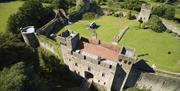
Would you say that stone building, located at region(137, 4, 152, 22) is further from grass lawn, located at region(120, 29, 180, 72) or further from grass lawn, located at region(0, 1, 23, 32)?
grass lawn, located at region(0, 1, 23, 32)

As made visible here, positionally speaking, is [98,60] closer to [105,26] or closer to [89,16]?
[105,26]

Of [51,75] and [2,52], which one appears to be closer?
[2,52]

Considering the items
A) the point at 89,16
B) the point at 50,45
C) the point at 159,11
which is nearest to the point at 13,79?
the point at 50,45

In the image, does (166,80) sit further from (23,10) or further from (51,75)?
(23,10)

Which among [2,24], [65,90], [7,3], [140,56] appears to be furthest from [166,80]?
[7,3]

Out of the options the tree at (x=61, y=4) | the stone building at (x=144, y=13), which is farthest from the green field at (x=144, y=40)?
the tree at (x=61, y=4)

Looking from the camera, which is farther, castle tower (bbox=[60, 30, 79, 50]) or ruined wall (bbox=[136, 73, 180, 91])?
castle tower (bbox=[60, 30, 79, 50])

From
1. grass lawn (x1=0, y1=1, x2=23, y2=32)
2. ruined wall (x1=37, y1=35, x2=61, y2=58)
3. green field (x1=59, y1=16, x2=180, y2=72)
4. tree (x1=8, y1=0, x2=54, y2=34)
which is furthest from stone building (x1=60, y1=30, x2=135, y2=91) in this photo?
grass lawn (x1=0, y1=1, x2=23, y2=32)
